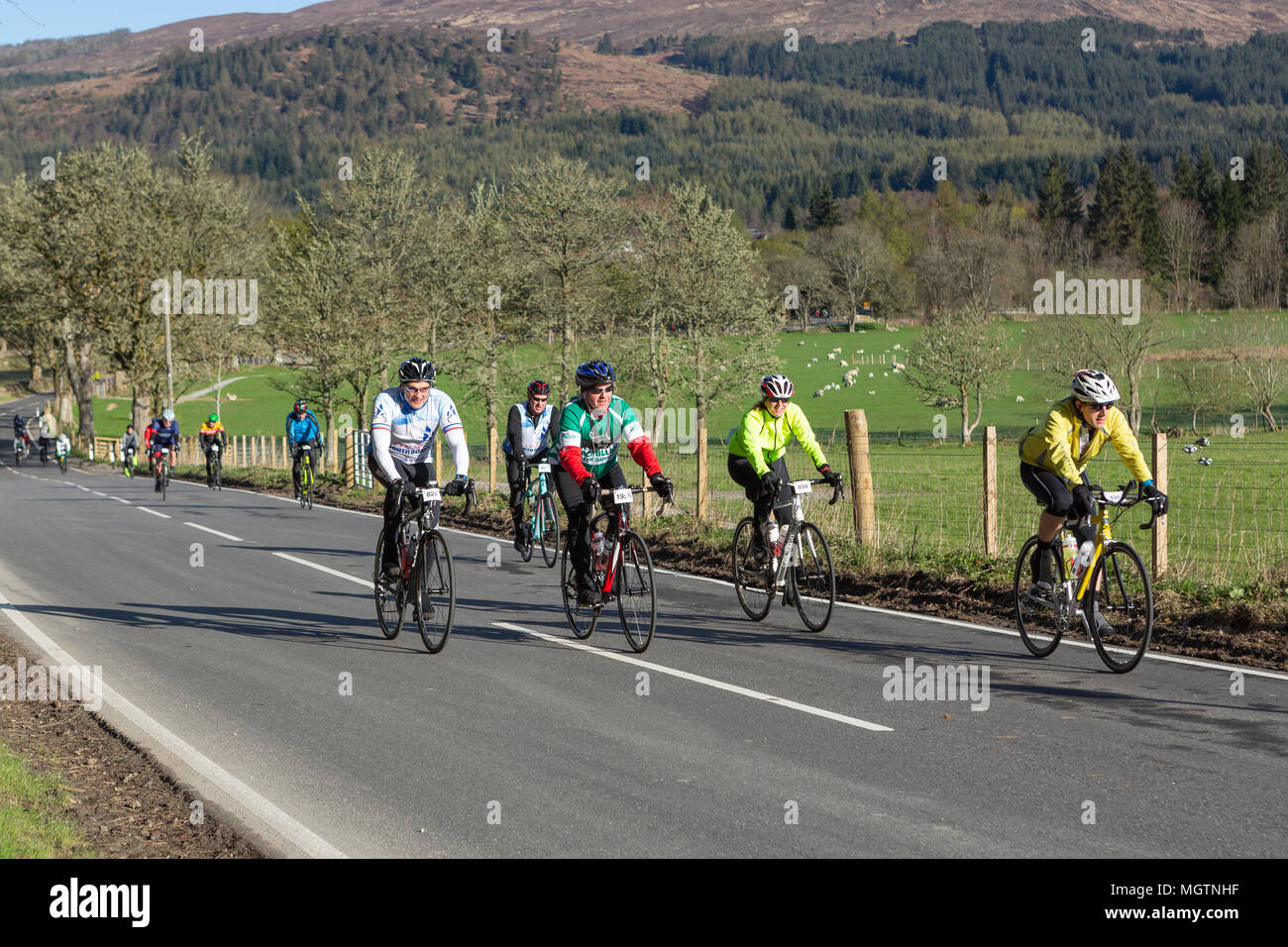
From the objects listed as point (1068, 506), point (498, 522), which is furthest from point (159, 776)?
point (498, 522)

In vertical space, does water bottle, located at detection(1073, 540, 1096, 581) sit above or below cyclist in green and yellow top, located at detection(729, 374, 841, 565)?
below

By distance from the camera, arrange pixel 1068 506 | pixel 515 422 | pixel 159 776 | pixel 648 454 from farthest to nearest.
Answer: pixel 515 422 → pixel 648 454 → pixel 1068 506 → pixel 159 776

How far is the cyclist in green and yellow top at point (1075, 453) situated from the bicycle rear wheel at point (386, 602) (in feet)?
16.3

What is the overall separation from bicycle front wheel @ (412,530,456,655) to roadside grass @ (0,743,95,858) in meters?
3.36

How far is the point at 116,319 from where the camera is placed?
55250 millimetres

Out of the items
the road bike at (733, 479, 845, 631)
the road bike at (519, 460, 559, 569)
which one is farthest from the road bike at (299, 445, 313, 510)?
the road bike at (733, 479, 845, 631)

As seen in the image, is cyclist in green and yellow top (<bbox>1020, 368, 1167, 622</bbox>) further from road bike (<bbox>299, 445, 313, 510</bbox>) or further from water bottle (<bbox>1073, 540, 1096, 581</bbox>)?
road bike (<bbox>299, 445, 313, 510</bbox>)

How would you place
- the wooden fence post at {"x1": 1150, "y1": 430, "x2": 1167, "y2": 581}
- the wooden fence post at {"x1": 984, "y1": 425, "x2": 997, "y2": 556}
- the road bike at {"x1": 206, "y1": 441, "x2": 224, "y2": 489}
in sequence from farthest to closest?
the road bike at {"x1": 206, "y1": 441, "x2": 224, "y2": 489}
the wooden fence post at {"x1": 984, "y1": 425, "x2": 997, "y2": 556}
the wooden fence post at {"x1": 1150, "y1": 430, "x2": 1167, "y2": 581}

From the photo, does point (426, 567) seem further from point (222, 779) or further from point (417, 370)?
point (222, 779)

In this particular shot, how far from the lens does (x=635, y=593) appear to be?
9.62 metres

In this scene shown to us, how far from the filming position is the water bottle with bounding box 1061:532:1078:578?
8852 millimetres

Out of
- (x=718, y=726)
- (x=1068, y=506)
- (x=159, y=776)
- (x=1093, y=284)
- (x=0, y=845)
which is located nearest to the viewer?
(x=0, y=845)
